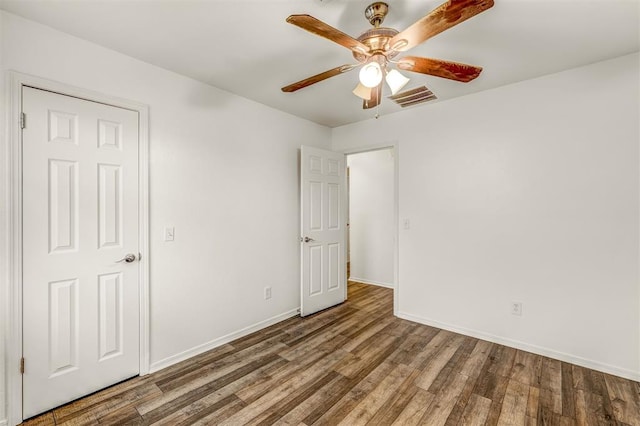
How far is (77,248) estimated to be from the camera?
194 cm

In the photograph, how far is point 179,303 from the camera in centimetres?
245

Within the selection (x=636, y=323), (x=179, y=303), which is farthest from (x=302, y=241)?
(x=636, y=323)

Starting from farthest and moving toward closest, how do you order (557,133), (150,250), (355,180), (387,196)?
(355,180)
(387,196)
(557,133)
(150,250)

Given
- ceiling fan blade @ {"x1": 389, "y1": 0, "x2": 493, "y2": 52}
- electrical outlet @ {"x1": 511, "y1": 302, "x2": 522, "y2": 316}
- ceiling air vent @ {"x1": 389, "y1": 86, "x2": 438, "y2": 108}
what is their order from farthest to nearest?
ceiling air vent @ {"x1": 389, "y1": 86, "x2": 438, "y2": 108} → electrical outlet @ {"x1": 511, "y1": 302, "x2": 522, "y2": 316} → ceiling fan blade @ {"x1": 389, "y1": 0, "x2": 493, "y2": 52}

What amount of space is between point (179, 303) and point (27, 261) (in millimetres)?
1040

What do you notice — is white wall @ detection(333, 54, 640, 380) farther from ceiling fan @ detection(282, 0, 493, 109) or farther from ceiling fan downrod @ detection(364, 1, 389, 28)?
ceiling fan downrod @ detection(364, 1, 389, 28)

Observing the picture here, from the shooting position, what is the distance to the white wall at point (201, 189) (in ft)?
6.43

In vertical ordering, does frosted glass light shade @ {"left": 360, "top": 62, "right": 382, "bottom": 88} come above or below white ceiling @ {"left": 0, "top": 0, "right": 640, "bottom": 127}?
below

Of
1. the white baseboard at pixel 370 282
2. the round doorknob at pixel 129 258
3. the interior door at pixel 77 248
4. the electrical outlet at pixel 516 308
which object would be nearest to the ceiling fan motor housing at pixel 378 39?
the interior door at pixel 77 248

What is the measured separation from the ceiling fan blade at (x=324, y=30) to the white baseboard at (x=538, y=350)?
281cm

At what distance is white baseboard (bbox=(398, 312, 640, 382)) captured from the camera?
7.15 ft

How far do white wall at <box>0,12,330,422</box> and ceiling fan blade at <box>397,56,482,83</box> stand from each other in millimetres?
1817

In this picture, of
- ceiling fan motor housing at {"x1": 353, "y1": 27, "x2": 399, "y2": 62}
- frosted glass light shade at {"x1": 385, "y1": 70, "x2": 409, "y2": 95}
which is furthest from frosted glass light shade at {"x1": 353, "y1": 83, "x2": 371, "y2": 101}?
ceiling fan motor housing at {"x1": 353, "y1": 27, "x2": 399, "y2": 62}

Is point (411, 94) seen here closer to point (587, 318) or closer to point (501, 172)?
point (501, 172)
